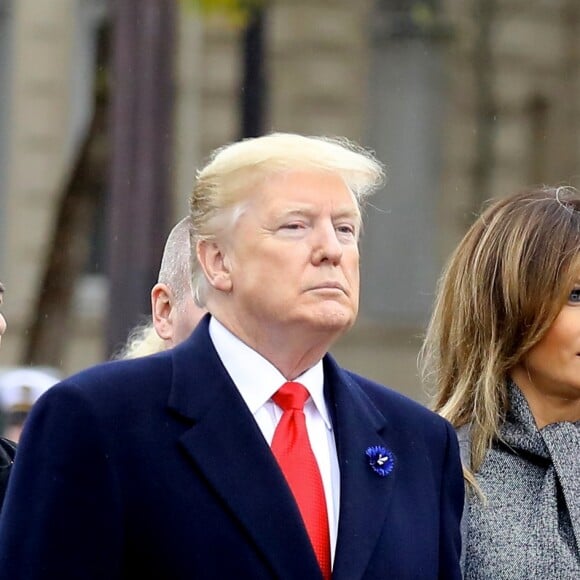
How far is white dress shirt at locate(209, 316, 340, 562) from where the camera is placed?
129 inches

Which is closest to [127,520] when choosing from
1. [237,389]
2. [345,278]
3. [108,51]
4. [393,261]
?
[237,389]

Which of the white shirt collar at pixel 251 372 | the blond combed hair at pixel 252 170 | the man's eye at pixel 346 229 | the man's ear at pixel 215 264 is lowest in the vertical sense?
the white shirt collar at pixel 251 372

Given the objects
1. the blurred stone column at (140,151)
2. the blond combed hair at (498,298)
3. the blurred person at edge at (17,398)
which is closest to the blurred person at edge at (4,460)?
the blond combed hair at (498,298)

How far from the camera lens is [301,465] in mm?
3240

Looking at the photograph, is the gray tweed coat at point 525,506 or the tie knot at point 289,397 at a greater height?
the tie knot at point 289,397

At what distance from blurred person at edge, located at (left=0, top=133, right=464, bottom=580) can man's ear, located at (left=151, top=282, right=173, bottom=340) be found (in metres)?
1.03

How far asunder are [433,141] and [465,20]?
113 centimetres

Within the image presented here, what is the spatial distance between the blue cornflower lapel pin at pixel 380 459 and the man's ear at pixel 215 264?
0.42 meters

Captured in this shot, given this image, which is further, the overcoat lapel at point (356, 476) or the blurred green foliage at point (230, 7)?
the blurred green foliage at point (230, 7)

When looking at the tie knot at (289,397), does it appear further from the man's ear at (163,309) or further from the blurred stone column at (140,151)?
the blurred stone column at (140,151)

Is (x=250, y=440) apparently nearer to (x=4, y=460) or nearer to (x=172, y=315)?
(x=4, y=460)

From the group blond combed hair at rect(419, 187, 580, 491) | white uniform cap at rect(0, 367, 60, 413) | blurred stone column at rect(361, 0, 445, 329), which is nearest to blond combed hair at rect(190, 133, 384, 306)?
blond combed hair at rect(419, 187, 580, 491)

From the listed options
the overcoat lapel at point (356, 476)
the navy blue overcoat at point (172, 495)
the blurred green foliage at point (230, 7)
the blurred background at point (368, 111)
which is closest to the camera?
the navy blue overcoat at point (172, 495)

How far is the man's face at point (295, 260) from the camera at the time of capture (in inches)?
127
